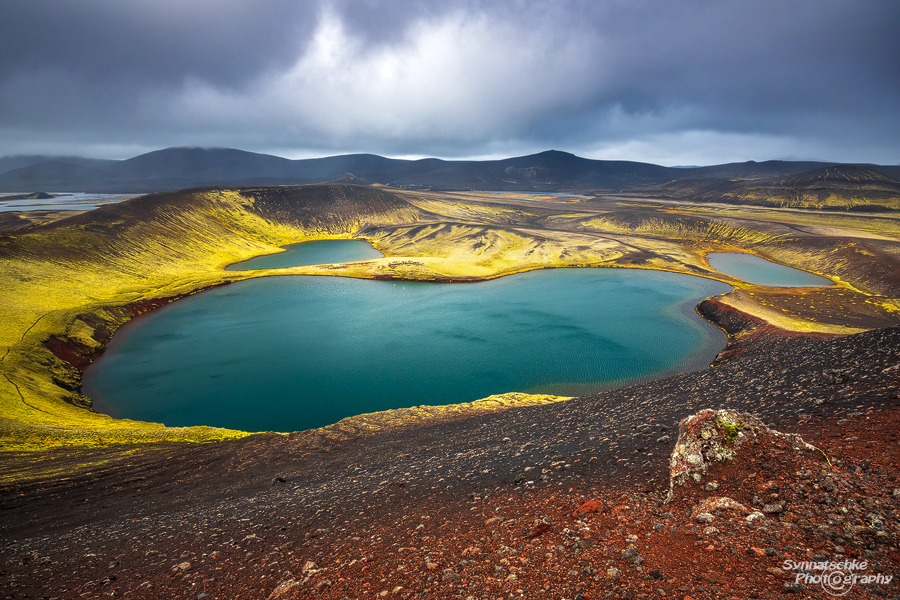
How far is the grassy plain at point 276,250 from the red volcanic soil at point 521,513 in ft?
30.6

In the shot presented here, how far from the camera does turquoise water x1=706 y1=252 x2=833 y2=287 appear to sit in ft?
231

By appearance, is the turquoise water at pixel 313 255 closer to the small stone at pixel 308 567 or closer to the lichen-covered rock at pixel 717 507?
the small stone at pixel 308 567

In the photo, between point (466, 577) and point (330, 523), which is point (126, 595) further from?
point (466, 577)

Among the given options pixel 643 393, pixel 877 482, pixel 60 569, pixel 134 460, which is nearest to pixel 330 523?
pixel 60 569

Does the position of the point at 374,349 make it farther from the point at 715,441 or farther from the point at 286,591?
the point at 715,441

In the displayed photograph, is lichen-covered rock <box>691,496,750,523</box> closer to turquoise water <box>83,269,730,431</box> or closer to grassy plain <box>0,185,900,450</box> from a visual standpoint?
grassy plain <box>0,185,900,450</box>

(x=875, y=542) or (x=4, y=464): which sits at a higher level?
(x=875, y=542)

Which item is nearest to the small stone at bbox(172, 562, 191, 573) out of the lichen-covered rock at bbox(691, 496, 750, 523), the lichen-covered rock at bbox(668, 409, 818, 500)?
the lichen-covered rock at bbox(668, 409, 818, 500)


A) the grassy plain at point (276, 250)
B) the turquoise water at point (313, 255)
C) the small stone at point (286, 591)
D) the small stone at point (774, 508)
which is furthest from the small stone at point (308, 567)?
the turquoise water at point (313, 255)

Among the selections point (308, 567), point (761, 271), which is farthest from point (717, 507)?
point (761, 271)

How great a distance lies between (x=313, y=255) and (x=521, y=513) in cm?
10581

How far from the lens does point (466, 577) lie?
25.5 ft

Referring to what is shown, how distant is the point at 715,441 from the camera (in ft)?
29.5

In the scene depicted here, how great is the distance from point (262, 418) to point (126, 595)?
22515 mm
